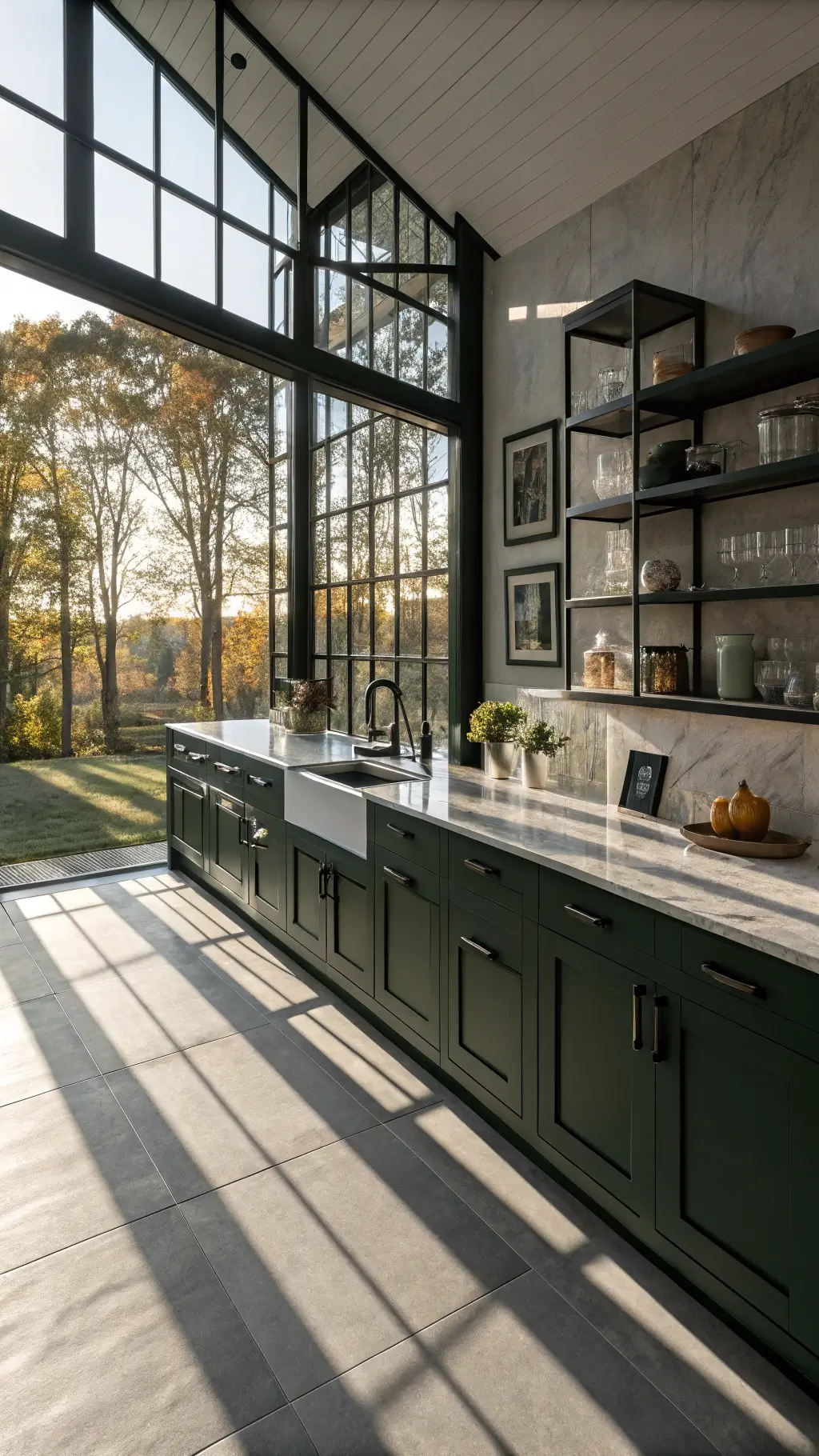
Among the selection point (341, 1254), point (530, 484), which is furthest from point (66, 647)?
point (341, 1254)

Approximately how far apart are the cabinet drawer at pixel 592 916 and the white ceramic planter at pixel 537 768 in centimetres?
91

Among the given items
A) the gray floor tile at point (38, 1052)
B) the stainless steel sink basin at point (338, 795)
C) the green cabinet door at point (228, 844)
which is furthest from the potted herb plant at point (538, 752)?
the gray floor tile at point (38, 1052)

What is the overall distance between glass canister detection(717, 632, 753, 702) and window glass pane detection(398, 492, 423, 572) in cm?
192

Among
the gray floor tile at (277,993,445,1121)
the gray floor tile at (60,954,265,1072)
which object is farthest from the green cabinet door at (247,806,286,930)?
the gray floor tile at (277,993,445,1121)

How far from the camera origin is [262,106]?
3.60 meters

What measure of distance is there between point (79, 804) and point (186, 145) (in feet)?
18.4

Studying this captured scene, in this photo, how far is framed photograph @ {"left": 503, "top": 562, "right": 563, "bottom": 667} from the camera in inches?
123

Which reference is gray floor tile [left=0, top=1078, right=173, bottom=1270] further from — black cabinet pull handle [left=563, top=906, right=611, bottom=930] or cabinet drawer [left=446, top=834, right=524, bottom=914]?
black cabinet pull handle [left=563, top=906, right=611, bottom=930]

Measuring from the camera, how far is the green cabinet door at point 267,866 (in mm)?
3535

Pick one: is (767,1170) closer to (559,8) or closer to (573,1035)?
(573,1035)

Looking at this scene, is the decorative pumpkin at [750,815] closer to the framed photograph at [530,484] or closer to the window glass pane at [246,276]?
the framed photograph at [530,484]

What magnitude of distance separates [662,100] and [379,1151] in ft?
11.0

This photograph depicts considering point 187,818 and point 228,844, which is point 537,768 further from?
point 187,818

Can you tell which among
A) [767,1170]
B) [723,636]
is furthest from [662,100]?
[767,1170]
